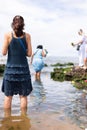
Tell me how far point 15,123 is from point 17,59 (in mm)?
1274

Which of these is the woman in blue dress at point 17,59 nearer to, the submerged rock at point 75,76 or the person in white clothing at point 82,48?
the submerged rock at point 75,76

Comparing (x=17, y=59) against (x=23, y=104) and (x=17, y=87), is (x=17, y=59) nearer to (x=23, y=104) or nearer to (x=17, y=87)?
(x=17, y=87)

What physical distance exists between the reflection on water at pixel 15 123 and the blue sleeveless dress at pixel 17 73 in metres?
0.50

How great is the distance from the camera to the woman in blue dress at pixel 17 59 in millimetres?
7082

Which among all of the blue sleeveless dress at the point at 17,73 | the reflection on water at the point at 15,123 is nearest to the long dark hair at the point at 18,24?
the blue sleeveless dress at the point at 17,73

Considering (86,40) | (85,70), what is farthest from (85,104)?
(86,40)

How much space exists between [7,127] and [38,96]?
4.12m

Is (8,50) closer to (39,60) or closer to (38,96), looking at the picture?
(38,96)

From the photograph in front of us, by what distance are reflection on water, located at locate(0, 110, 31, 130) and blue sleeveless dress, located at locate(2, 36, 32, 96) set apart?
50 centimetres

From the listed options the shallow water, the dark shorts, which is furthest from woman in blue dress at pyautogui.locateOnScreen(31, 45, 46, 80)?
the dark shorts

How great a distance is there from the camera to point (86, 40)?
56.9ft

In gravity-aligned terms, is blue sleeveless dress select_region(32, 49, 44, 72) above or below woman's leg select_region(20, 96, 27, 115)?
above

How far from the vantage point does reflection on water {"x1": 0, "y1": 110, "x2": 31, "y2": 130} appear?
21.2 ft

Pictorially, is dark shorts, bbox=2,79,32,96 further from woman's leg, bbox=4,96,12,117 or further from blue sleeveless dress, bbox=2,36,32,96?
woman's leg, bbox=4,96,12,117
